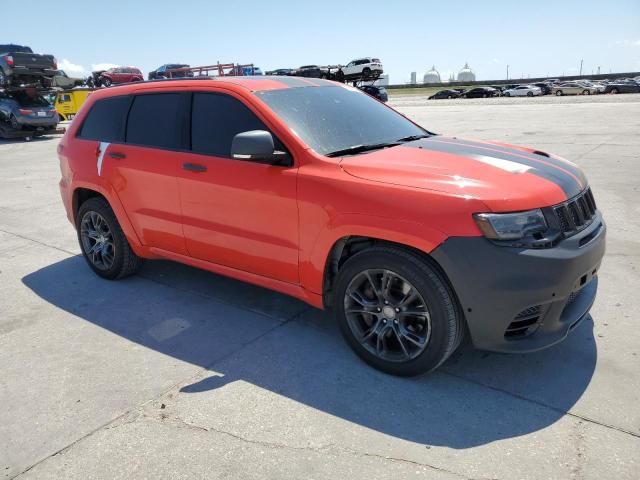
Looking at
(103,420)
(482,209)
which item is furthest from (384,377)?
(103,420)

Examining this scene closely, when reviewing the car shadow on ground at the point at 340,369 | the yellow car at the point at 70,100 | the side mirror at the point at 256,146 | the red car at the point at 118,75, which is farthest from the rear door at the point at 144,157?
the red car at the point at 118,75

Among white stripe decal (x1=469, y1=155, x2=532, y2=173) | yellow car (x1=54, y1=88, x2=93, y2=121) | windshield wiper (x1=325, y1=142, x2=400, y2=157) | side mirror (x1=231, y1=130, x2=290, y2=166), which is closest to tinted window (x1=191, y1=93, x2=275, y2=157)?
side mirror (x1=231, y1=130, x2=290, y2=166)

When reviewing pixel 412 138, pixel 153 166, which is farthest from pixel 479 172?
pixel 153 166

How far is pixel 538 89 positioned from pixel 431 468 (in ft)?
178

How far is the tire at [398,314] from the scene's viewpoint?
9.47 ft

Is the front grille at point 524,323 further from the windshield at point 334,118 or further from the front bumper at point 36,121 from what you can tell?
the front bumper at point 36,121

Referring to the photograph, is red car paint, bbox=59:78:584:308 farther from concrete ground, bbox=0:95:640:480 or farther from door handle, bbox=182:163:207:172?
concrete ground, bbox=0:95:640:480

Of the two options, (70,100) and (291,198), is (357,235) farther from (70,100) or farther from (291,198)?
(70,100)

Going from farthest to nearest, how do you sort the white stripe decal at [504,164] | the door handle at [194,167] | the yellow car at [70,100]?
1. the yellow car at [70,100]
2. the door handle at [194,167]
3. the white stripe decal at [504,164]

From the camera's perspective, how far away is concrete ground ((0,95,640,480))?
8.25ft

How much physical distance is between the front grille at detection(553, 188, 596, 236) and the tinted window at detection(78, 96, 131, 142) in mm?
3520

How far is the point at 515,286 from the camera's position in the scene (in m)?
2.69

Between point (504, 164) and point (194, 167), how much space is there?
7.08 ft

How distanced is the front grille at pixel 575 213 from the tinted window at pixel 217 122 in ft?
6.45
